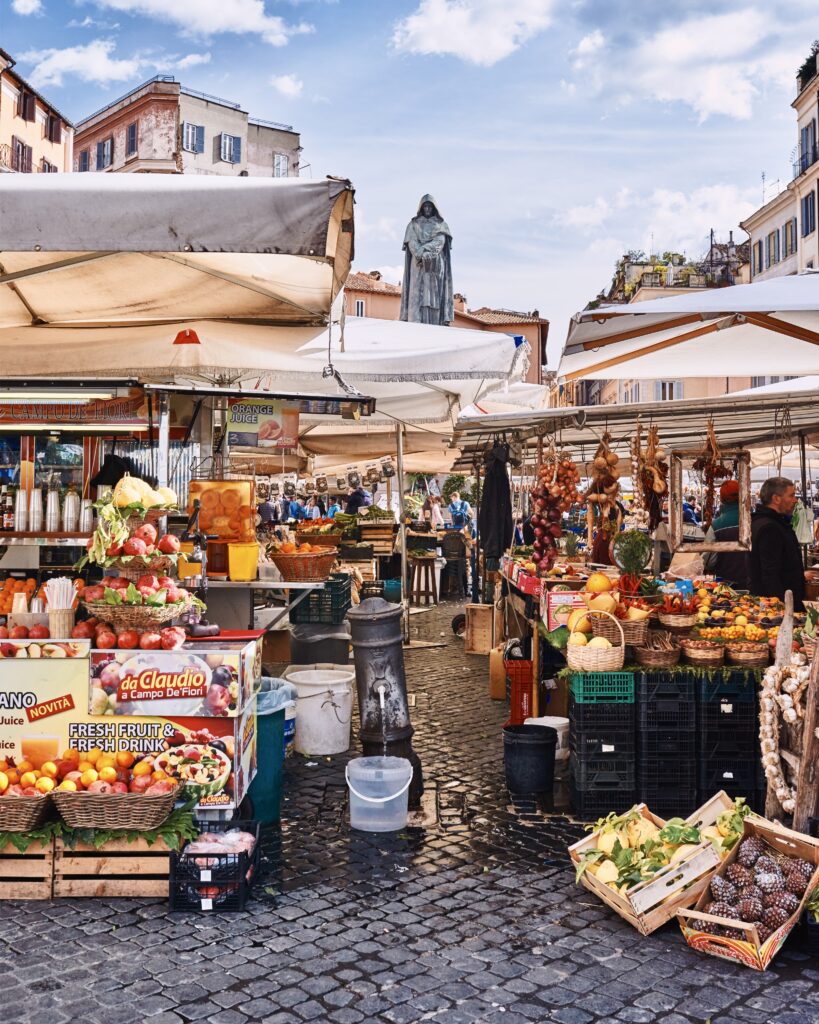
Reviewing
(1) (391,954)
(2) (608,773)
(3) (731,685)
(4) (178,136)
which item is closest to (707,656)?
(3) (731,685)

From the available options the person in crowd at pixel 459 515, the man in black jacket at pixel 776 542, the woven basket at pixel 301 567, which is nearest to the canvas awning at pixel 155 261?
the woven basket at pixel 301 567

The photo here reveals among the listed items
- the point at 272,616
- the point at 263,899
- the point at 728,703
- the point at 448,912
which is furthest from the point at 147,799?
the point at 272,616

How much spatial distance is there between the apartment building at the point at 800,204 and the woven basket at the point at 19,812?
4213cm

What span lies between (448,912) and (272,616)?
609cm

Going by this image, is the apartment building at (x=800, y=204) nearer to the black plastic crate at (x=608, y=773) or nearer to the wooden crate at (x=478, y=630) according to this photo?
the wooden crate at (x=478, y=630)

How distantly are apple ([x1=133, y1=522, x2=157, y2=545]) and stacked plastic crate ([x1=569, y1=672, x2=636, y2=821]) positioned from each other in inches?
106

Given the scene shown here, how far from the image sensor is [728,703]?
19.1ft

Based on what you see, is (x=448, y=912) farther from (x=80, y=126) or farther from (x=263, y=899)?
(x=80, y=126)

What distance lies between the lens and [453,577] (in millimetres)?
18953

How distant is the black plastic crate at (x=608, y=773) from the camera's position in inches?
229

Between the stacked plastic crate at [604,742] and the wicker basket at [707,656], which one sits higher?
the wicker basket at [707,656]

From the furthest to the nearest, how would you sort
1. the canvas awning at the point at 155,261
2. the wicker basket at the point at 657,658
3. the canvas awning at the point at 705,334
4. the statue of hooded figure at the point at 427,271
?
the statue of hooded figure at the point at 427,271 < the wicker basket at the point at 657,658 < the canvas awning at the point at 705,334 < the canvas awning at the point at 155,261

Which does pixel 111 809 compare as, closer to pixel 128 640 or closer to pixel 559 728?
pixel 128 640

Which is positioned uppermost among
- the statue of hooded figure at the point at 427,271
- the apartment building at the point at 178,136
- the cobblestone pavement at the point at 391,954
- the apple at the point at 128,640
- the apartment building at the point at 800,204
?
the apartment building at the point at 178,136
